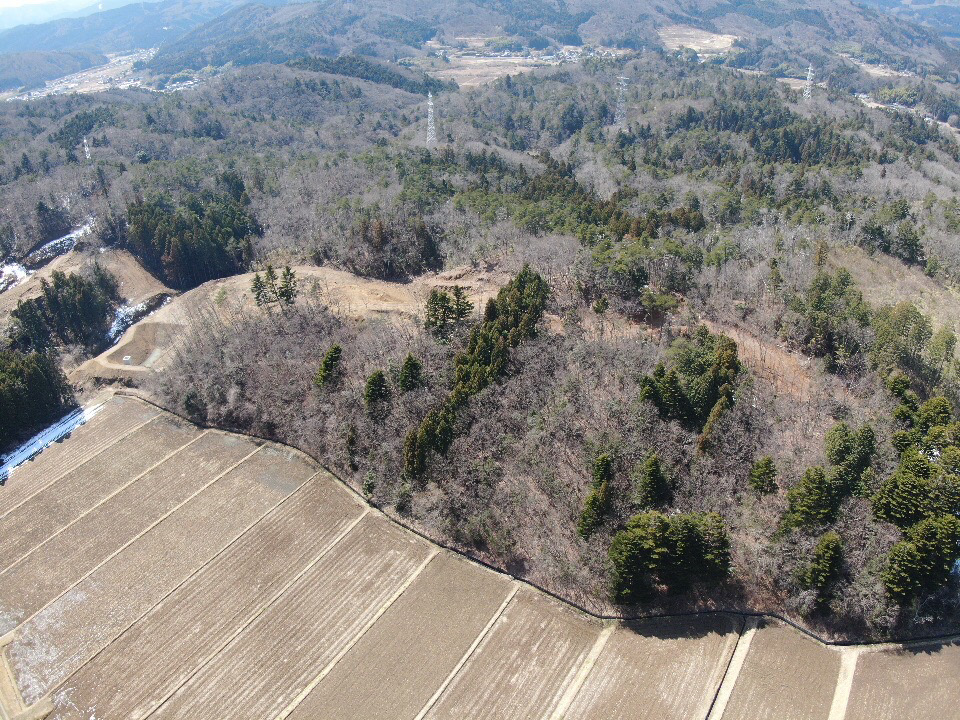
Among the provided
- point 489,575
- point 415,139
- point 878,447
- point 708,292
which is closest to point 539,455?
point 489,575

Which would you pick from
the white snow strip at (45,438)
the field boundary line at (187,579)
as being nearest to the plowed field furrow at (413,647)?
the field boundary line at (187,579)

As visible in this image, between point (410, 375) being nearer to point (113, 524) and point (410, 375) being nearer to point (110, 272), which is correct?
point (113, 524)

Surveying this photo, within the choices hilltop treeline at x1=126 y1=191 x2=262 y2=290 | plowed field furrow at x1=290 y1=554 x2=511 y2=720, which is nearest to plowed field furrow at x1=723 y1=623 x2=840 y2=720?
plowed field furrow at x1=290 y1=554 x2=511 y2=720

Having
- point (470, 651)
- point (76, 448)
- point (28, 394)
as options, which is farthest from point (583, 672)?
point (28, 394)

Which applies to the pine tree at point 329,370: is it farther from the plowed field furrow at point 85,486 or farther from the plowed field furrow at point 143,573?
the plowed field furrow at point 85,486

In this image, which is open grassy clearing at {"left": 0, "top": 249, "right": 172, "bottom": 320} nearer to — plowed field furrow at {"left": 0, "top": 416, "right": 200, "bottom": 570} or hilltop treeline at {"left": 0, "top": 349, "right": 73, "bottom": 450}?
hilltop treeline at {"left": 0, "top": 349, "right": 73, "bottom": 450}
